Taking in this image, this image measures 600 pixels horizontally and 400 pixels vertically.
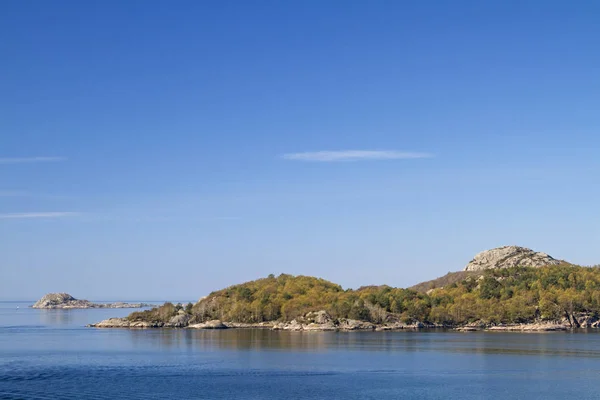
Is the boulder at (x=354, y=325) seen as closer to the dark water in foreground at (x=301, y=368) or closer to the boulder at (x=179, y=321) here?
the dark water in foreground at (x=301, y=368)

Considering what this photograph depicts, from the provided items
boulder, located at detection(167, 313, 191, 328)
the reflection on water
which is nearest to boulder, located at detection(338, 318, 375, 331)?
the reflection on water

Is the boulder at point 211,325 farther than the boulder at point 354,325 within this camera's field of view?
Yes

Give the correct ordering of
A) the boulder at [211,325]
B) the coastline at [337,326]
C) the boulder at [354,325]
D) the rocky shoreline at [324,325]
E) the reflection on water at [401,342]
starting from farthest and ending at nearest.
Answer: the boulder at [211,325]
the boulder at [354,325]
the rocky shoreline at [324,325]
the coastline at [337,326]
the reflection on water at [401,342]

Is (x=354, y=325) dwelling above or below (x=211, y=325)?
below

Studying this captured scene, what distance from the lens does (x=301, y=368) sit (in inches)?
3610

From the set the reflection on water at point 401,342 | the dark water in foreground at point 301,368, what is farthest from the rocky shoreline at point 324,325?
the dark water in foreground at point 301,368

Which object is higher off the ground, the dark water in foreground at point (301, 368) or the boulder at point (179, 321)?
the boulder at point (179, 321)

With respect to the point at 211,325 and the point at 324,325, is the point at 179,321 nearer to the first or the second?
the point at 211,325

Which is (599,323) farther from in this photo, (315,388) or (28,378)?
(28,378)

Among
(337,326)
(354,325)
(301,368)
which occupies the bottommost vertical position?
(301,368)

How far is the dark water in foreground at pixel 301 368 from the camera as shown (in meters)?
72.6

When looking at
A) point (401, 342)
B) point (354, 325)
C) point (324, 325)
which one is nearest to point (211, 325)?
point (324, 325)

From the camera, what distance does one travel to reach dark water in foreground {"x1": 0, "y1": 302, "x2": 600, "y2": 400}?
72.6 m

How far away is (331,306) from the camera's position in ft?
641
